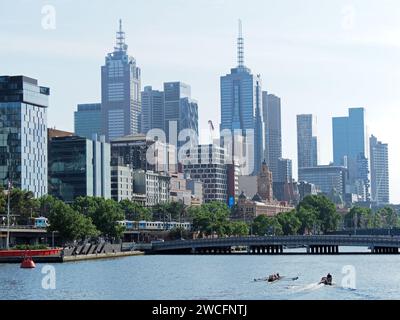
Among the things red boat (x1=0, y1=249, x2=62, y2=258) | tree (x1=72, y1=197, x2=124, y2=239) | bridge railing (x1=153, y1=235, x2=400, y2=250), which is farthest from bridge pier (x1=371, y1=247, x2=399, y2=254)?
Result: red boat (x1=0, y1=249, x2=62, y2=258)

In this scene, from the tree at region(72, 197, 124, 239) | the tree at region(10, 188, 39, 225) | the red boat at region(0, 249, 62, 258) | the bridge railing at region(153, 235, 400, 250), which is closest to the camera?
the red boat at region(0, 249, 62, 258)

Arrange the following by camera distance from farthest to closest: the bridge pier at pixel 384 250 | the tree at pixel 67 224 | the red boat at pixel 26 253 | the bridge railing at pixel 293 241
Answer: the bridge pier at pixel 384 250
the bridge railing at pixel 293 241
the tree at pixel 67 224
the red boat at pixel 26 253

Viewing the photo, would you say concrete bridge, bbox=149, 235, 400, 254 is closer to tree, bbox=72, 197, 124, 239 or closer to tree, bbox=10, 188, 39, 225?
tree, bbox=72, 197, 124, 239

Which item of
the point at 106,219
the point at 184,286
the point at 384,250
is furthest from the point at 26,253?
the point at 384,250

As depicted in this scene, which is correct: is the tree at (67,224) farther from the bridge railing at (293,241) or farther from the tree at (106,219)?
the bridge railing at (293,241)

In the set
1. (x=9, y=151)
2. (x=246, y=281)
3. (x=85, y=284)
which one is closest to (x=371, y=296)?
(x=246, y=281)

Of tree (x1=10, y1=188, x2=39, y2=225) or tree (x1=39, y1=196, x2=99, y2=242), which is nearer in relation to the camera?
tree (x1=39, y1=196, x2=99, y2=242)

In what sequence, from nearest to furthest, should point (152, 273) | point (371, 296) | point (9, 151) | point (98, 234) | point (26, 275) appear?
point (371, 296), point (26, 275), point (152, 273), point (98, 234), point (9, 151)

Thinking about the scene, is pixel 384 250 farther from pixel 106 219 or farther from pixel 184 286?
pixel 184 286

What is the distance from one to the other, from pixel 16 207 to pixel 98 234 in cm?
2294

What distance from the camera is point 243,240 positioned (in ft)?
500

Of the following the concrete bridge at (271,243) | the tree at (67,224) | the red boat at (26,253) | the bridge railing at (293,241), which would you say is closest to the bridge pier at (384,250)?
the concrete bridge at (271,243)
